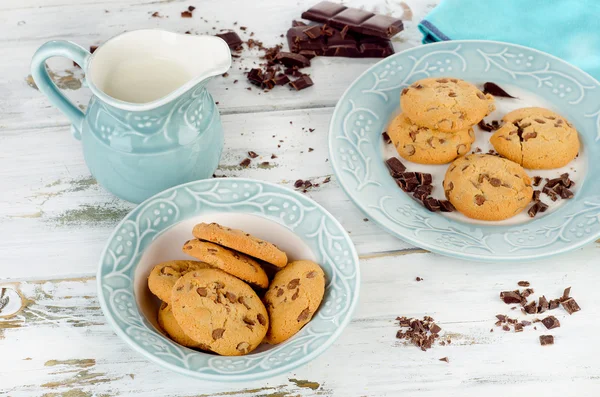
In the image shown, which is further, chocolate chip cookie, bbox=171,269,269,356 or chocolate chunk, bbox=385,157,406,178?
chocolate chunk, bbox=385,157,406,178

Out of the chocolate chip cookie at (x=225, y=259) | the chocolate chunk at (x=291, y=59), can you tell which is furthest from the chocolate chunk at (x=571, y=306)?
the chocolate chunk at (x=291, y=59)

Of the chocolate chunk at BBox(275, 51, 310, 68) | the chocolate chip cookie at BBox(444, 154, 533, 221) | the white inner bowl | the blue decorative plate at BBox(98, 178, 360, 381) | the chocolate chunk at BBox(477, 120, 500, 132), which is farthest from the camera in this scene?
the chocolate chunk at BBox(275, 51, 310, 68)

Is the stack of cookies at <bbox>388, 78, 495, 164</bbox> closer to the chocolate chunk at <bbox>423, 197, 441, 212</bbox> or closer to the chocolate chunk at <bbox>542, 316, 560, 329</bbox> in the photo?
the chocolate chunk at <bbox>423, 197, 441, 212</bbox>

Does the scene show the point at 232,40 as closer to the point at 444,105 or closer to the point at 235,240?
the point at 444,105

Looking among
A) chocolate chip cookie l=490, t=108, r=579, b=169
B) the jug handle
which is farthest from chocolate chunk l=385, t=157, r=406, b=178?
the jug handle

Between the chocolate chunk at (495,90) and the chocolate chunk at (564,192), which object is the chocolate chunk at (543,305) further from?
the chocolate chunk at (495,90)

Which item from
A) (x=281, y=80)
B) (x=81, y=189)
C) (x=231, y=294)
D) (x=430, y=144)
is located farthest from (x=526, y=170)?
(x=81, y=189)

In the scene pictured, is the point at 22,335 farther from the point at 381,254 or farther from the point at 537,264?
the point at 537,264
